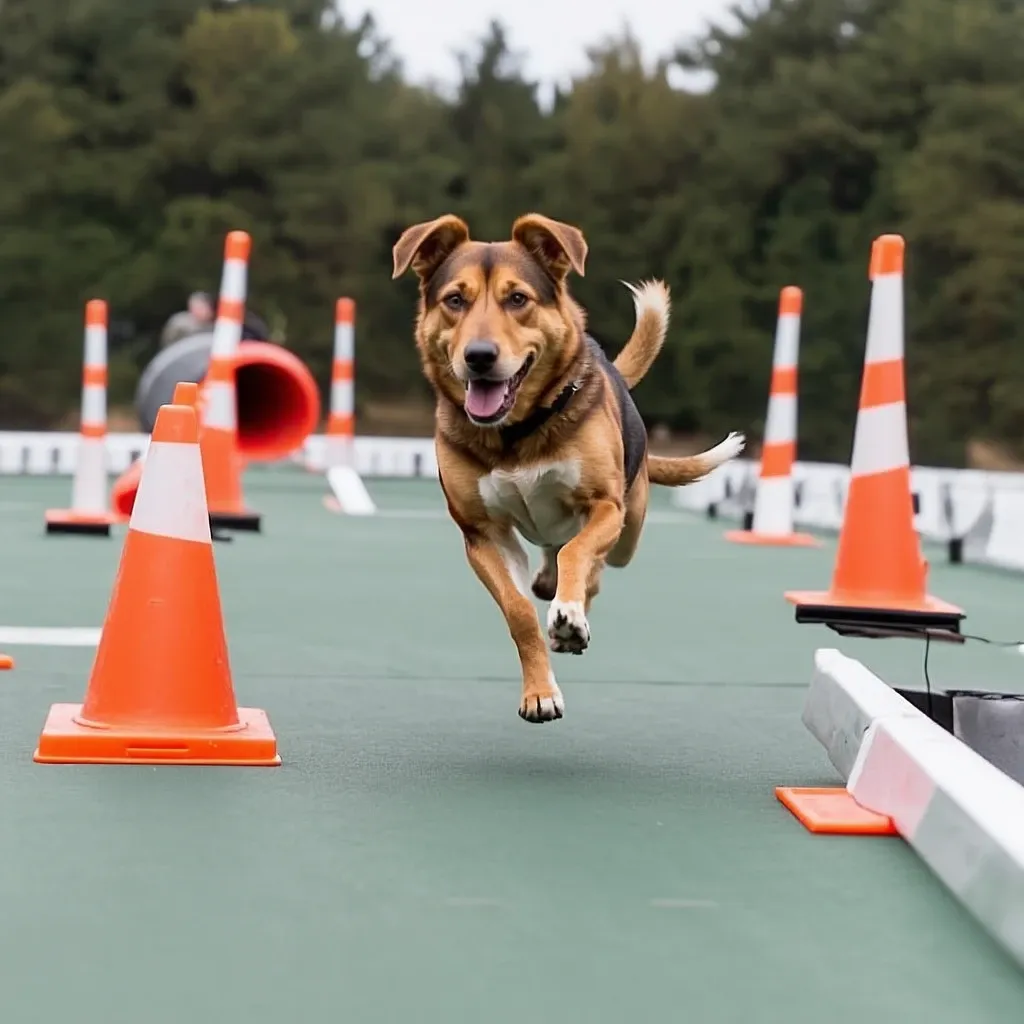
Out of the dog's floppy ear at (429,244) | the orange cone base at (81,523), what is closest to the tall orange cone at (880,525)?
the dog's floppy ear at (429,244)

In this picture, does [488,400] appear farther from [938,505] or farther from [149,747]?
[938,505]

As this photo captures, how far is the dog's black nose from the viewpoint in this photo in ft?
16.7

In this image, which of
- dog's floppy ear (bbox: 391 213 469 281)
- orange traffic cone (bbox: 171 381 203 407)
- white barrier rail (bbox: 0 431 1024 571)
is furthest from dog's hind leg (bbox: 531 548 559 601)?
white barrier rail (bbox: 0 431 1024 571)

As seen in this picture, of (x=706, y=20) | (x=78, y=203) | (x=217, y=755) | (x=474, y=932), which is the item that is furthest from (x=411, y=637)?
(x=706, y=20)

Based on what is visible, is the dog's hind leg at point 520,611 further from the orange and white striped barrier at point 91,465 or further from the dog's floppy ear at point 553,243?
the orange and white striped barrier at point 91,465

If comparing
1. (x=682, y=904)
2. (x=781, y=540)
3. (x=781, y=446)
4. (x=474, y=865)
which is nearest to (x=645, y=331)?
(x=474, y=865)

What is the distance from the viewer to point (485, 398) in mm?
5199

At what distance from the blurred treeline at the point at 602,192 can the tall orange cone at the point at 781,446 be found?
23229 mm

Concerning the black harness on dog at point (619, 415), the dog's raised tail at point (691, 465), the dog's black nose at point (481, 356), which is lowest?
the dog's raised tail at point (691, 465)

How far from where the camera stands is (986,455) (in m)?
37.8

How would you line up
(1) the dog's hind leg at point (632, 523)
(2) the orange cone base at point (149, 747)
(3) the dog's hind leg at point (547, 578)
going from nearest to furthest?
(2) the orange cone base at point (149, 747), (3) the dog's hind leg at point (547, 578), (1) the dog's hind leg at point (632, 523)

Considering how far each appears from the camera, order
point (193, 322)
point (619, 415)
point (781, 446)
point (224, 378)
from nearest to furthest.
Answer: point (619, 415)
point (224, 378)
point (781, 446)
point (193, 322)

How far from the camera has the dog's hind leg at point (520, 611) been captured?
15.8 ft

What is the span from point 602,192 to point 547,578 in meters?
33.8
